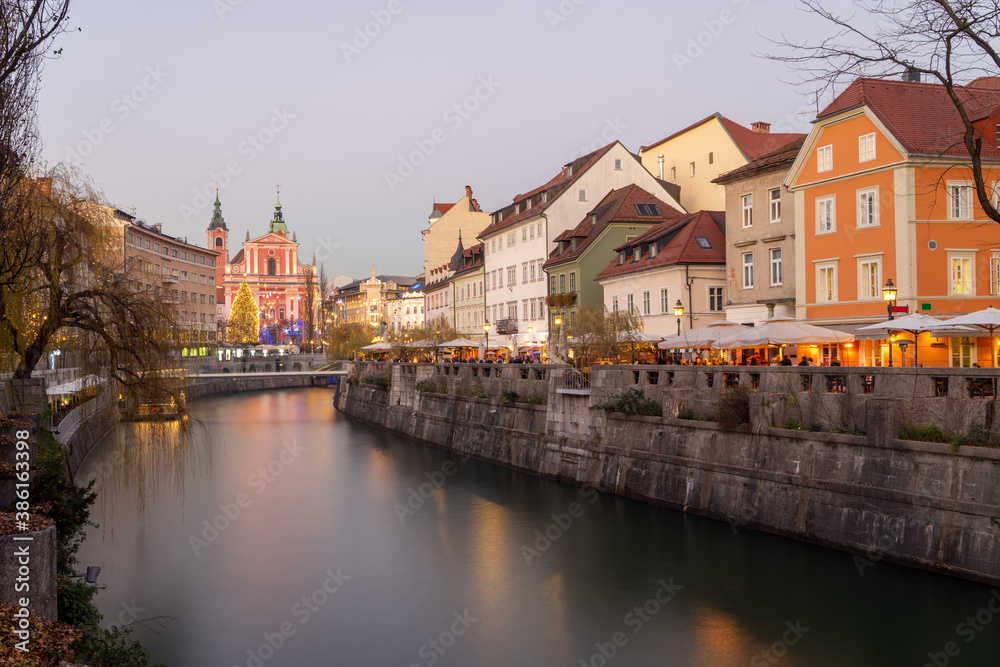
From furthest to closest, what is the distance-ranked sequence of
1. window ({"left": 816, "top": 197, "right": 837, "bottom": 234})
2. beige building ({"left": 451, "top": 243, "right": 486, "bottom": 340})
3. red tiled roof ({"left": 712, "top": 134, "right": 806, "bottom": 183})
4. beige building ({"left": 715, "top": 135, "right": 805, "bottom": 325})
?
1. beige building ({"left": 451, "top": 243, "right": 486, "bottom": 340})
2. beige building ({"left": 715, "top": 135, "right": 805, "bottom": 325})
3. red tiled roof ({"left": 712, "top": 134, "right": 806, "bottom": 183})
4. window ({"left": 816, "top": 197, "right": 837, "bottom": 234})

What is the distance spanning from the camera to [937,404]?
1711 centimetres

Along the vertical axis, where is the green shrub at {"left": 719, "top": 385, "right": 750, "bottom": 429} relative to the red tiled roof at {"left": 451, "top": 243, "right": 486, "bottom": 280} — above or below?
below

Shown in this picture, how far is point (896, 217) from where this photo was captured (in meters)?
29.2

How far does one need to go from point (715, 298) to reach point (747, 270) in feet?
12.0

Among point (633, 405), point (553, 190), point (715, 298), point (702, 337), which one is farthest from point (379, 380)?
point (702, 337)

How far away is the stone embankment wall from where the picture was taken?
16.3 meters

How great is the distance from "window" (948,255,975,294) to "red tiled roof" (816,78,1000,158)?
3.39 meters

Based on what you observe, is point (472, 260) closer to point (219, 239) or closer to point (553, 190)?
point (553, 190)

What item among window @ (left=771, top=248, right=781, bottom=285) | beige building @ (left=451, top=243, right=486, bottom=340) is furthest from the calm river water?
beige building @ (left=451, top=243, right=486, bottom=340)

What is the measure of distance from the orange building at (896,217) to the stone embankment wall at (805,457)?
864cm

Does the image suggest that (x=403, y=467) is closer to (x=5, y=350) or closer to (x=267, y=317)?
(x=5, y=350)

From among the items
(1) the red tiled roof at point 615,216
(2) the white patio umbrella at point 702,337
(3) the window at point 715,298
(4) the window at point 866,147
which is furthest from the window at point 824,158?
(1) the red tiled roof at point 615,216

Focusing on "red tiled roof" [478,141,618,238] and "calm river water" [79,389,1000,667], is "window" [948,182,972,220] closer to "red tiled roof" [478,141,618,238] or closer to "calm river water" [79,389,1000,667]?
"calm river water" [79,389,1000,667]

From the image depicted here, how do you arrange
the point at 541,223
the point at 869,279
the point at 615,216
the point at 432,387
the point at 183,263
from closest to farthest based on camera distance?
1. the point at 869,279
2. the point at 432,387
3. the point at 615,216
4. the point at 541,223
5. the point at 183,263
